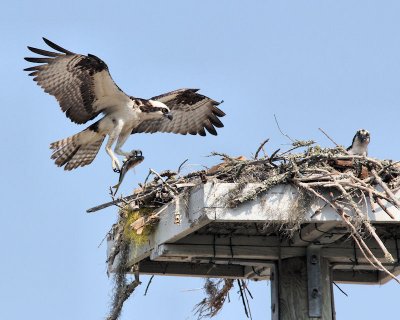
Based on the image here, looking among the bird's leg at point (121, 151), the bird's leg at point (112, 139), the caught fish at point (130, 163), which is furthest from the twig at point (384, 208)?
the bird's leg at point (112, 139)

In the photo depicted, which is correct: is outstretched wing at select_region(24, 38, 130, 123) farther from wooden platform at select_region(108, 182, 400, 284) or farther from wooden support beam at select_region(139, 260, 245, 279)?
wooden support beam at select_region(139, 260, 245, 279)

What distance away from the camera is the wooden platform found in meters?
5.94

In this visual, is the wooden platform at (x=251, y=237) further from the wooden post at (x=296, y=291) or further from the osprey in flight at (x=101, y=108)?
the osprey in flight at (x=101, y=108)

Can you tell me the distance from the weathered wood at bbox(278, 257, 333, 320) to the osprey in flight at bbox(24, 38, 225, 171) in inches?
97.4

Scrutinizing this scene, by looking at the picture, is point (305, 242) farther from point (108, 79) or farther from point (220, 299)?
point (108, 79)

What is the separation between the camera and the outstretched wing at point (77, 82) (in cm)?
862

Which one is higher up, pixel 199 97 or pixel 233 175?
pixel 199 97

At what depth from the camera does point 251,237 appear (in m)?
6.66

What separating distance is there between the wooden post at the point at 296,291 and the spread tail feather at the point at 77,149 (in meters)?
3.35

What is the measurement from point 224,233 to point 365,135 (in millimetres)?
1926

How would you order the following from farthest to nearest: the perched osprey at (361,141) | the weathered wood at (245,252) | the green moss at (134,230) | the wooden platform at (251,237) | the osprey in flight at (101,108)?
the osprey in flight at (101,108), the perched osprey at (361,141), the green moss at (134,230), the weathered wood at (245,252), the wooden platform at (251,237)

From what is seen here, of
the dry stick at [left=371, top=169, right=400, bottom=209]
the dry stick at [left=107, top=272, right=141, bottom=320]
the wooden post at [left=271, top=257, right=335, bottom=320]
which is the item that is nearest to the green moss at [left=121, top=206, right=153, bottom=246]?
the dry stick at [left=107, top=272, right=141, bottom=320]

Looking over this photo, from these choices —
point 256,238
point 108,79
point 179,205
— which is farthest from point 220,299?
point 108,79

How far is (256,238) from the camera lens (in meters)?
6.66
